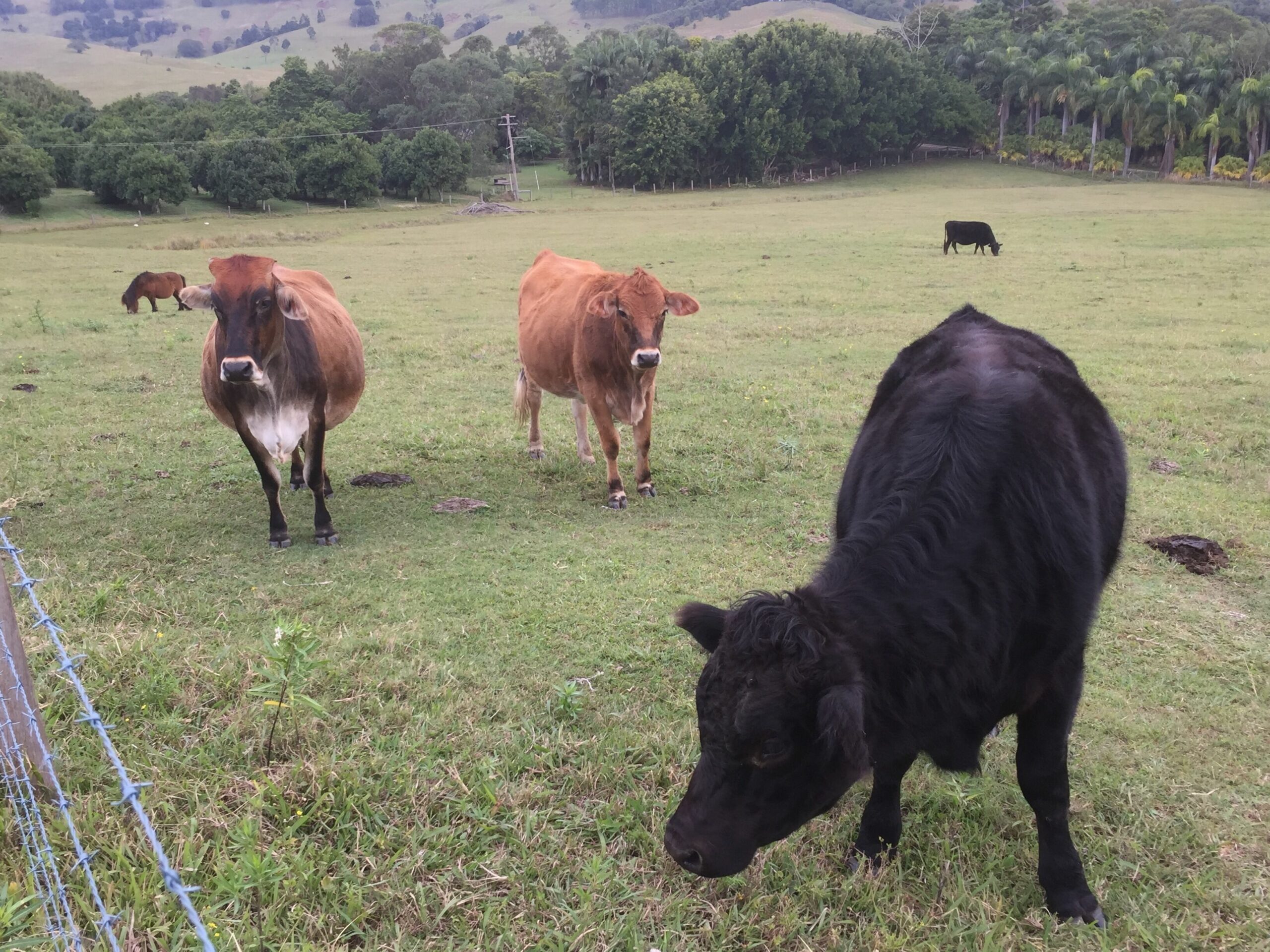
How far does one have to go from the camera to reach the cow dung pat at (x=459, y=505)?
7508 mm

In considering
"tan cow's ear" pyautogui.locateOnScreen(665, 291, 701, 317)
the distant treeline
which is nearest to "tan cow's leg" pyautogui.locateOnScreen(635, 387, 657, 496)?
"tan cow's ear" pyautogui.locateOnScreen(665, 291, 701, 317)

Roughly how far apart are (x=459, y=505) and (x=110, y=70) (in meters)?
176

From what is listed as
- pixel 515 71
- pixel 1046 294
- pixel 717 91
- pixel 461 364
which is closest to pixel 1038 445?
pixel 461 364

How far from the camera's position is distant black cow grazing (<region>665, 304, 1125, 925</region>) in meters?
2.52

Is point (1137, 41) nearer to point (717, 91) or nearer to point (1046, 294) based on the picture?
point (717, 91)

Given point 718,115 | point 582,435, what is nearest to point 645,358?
point 582,435

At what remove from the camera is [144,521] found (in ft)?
22.9

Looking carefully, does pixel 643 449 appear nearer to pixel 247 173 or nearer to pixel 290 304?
pixel 290 304

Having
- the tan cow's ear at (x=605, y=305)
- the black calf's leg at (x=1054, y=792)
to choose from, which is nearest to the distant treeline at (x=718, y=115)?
the tan cow's ear at (x=605, y=305)

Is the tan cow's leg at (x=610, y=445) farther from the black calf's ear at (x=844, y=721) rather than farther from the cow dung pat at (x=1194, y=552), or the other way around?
the black calf's ear at (x=844, y=721)

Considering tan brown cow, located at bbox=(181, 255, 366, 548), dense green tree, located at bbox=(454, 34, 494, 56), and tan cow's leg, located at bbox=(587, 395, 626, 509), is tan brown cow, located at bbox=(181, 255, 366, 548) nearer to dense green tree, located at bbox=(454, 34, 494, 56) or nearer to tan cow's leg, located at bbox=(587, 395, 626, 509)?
tan cow's leg, located at bbox=(587, 395, 626, 509)

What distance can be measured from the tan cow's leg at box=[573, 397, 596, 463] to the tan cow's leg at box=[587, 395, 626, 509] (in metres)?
0.85

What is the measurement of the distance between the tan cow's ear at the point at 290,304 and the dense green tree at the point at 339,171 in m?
54.6

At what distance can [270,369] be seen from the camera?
664 cm
